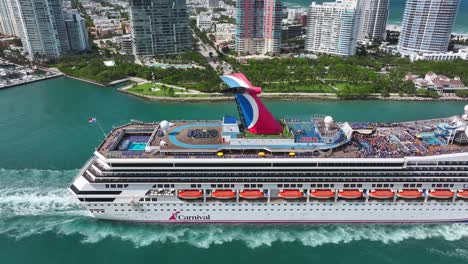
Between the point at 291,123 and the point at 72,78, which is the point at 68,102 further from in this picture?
the point at 291,123

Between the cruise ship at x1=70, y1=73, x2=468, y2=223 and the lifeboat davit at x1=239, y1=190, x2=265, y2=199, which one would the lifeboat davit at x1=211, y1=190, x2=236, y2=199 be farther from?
the lifeboat davit at x1=239, y1=190, x2=265, y2=199

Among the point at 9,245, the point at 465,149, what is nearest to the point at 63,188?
the point at 9,245

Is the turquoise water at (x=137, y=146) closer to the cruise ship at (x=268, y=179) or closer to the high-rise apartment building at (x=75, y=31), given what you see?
the cruise ship at (x=268, y=179)

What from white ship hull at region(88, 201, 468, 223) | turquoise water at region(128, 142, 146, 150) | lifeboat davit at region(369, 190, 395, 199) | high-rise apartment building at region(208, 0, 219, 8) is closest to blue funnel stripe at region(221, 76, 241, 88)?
turquoise water at region(128, 142, 146, 150)

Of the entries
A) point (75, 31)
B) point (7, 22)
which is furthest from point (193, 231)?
point (7, 22)

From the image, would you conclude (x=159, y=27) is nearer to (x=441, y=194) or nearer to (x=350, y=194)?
(x=350, y=194)

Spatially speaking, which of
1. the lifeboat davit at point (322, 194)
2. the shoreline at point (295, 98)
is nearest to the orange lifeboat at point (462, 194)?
the lifeboat davit at point (322, 194)

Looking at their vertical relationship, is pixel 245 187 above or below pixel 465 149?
below
